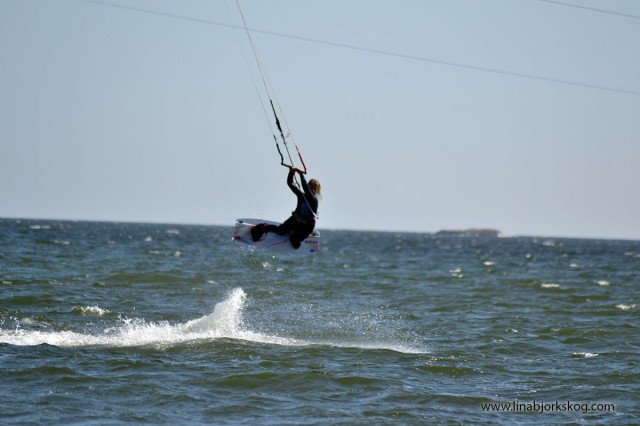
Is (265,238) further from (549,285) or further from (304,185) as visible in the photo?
(549,285)

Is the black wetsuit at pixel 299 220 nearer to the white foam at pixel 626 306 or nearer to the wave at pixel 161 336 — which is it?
the wave at pixel 161 336

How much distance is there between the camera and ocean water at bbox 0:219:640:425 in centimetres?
1306

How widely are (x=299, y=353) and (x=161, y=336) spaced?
3.36 metres

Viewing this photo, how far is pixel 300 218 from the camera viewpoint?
16.8m

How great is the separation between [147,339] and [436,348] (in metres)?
6.46

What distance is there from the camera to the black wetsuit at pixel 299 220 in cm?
1597

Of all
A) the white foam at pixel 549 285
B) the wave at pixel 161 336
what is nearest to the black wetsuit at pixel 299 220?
the wave at pixel 161 336

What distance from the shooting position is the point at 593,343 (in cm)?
2106

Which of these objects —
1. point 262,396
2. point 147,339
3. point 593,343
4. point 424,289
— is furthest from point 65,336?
point 424,289

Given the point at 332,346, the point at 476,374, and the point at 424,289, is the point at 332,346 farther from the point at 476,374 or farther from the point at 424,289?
the point at 424,289

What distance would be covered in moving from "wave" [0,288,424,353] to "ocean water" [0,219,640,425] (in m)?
0.07

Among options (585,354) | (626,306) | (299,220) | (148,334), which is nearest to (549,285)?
(626,306)

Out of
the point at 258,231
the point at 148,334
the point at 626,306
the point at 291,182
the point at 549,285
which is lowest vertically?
the point at 148,334

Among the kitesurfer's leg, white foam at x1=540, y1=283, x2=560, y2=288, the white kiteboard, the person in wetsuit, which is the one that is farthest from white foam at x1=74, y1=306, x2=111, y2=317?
white foam at x1=540, y1=283, x2=560, y2=288
